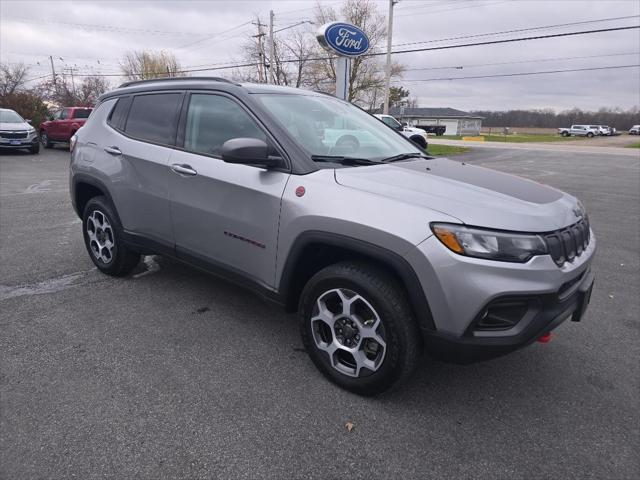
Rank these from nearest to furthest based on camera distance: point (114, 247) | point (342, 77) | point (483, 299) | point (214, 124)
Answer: point (483, 299) → point (214, 124) → point (114, 247) → point (342, 77)

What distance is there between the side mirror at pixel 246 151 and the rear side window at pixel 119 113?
1889 millimetres

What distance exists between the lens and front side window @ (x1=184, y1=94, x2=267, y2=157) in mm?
3002

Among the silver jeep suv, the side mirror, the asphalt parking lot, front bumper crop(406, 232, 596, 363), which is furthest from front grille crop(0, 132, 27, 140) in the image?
front bumper crop(406, 232, 596, 363)

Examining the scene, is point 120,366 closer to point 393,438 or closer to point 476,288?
point 393,438

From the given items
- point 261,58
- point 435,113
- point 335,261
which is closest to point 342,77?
point 335,261

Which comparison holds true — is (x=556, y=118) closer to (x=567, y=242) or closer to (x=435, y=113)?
(x=435, y=113)

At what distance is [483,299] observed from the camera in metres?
2.07

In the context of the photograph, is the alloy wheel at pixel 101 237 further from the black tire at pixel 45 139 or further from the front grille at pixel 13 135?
the black tire at pixel 45 139

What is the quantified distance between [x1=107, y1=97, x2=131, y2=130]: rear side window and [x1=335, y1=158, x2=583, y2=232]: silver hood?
2.40 m

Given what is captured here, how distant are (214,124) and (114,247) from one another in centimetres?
176

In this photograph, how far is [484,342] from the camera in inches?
85.2

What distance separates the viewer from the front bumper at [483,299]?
6.81 ft

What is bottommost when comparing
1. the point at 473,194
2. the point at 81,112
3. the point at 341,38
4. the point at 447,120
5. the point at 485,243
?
the point at 485,243

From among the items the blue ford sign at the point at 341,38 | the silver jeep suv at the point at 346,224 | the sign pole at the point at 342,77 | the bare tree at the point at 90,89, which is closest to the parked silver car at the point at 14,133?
the blue ford sign at the point at 341,38
